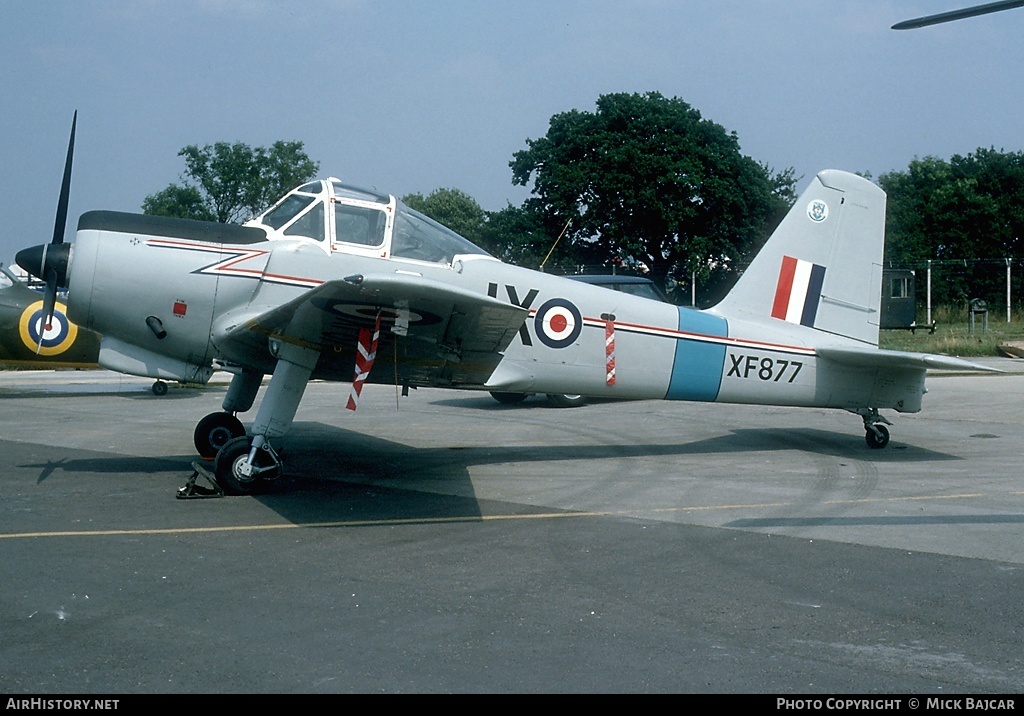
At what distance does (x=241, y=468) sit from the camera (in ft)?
25.9

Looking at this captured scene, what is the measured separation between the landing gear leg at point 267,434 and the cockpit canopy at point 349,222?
1158 millimetres

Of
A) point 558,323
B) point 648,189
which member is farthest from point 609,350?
point 648,189

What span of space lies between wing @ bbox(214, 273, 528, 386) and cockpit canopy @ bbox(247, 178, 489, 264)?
62 centimetres

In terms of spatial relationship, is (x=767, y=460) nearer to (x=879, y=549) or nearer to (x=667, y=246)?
(x=879, y=549)

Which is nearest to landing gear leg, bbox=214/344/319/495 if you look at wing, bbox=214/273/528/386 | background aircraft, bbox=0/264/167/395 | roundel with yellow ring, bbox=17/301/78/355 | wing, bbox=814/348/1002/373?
wing, bbox=214/273/528/386

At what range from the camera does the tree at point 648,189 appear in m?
42.7

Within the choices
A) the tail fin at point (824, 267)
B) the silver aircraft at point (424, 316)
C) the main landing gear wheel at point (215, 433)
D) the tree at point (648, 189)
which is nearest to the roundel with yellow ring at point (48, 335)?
the main landing gear wheel at point (215, 433)

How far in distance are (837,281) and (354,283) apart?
6.52 meters

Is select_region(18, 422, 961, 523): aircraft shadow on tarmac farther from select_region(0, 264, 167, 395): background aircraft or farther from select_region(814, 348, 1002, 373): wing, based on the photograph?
select_region(0, 264, 167, 395): background aircraft

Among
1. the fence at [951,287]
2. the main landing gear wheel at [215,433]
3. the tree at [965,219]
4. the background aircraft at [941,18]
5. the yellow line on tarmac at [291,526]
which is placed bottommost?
the yellow line on tarmac at [291,526]

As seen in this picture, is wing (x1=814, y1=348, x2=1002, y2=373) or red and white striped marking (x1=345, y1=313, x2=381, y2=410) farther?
wing (x1=814, y1=348, x2=1002, y2=373)

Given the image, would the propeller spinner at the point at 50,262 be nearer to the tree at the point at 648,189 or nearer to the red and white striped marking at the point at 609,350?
the red and white striped marking at the point at 609,350

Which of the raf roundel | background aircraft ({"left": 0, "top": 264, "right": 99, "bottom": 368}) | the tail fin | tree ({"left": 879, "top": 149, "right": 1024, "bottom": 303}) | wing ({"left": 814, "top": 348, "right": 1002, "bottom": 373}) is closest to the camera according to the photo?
the raf roundel

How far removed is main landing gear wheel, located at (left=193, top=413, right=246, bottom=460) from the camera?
31.0 ft
